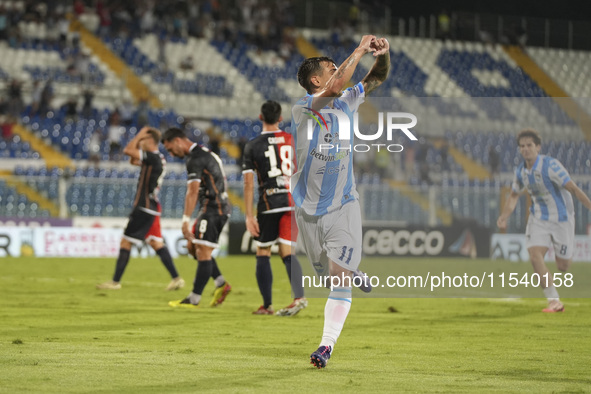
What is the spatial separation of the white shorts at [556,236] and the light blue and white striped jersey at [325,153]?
18.1ft

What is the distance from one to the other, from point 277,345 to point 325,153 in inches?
75.9

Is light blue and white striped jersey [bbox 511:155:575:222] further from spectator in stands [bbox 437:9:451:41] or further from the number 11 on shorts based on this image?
spectator in stands [bbox 437:9:451:41]

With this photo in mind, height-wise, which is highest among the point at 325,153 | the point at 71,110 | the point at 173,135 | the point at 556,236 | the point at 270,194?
the point at 325,153

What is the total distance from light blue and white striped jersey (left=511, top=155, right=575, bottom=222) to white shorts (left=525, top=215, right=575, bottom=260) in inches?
2.9

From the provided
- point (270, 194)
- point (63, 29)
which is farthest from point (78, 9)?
point (270, 194)

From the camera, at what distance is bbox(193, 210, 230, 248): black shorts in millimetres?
11812

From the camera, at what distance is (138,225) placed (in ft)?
46.6

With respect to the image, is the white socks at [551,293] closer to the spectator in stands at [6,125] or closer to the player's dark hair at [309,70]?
the player's dark hair at [309,70]

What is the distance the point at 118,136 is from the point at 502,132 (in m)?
17.1

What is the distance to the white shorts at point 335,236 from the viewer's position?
6.92 meters

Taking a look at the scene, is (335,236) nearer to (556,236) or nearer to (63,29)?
(556,236)

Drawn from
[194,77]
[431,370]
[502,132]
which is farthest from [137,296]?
[194,77]

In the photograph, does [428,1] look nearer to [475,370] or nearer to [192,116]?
[192,116]

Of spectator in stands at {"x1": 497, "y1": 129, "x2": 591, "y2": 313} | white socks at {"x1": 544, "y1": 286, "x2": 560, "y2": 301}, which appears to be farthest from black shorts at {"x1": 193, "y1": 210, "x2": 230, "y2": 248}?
white socks at {"x1": 544, "y1": 286, "x2": 560, "y2": 301}
